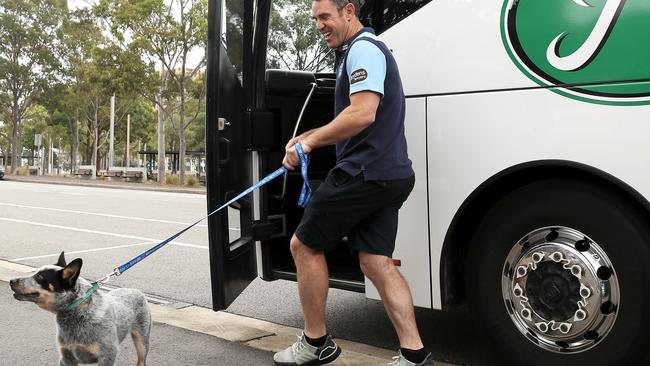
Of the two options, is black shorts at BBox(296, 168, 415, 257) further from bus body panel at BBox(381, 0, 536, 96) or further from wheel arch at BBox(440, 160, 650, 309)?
bus body panel at BBox(381, 0, 536, 96)

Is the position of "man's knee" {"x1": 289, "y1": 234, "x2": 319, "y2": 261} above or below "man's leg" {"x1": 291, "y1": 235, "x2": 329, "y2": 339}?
above

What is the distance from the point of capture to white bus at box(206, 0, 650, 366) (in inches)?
108

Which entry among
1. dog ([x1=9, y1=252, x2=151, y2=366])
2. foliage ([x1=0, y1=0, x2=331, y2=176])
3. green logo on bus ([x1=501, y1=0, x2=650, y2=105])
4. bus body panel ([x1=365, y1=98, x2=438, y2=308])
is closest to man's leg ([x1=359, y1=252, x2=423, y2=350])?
bus body panel ([x1=365, y1=98, x2=438, y2=308])

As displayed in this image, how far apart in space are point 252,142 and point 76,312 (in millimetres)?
1490

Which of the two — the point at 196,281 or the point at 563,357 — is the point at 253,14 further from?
the point at 196,281

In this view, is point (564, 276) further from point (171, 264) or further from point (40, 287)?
point (171, 264)

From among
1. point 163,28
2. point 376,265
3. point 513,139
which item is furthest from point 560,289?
point 163,28

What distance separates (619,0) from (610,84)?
0.36m

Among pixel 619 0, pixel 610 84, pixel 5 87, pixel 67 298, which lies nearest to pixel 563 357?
pixel 610 84

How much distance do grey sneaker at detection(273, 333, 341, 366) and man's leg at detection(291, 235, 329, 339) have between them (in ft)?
0.25

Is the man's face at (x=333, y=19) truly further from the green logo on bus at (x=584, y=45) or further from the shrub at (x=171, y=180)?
the shrub at (x=171, y=180)

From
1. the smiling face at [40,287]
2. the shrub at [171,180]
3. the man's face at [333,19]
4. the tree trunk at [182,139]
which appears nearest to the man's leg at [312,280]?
the man's face at [333,19]

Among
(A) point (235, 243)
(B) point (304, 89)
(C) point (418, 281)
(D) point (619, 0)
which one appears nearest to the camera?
(D) point (619, 0)

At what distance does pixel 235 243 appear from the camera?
12.7 ft
